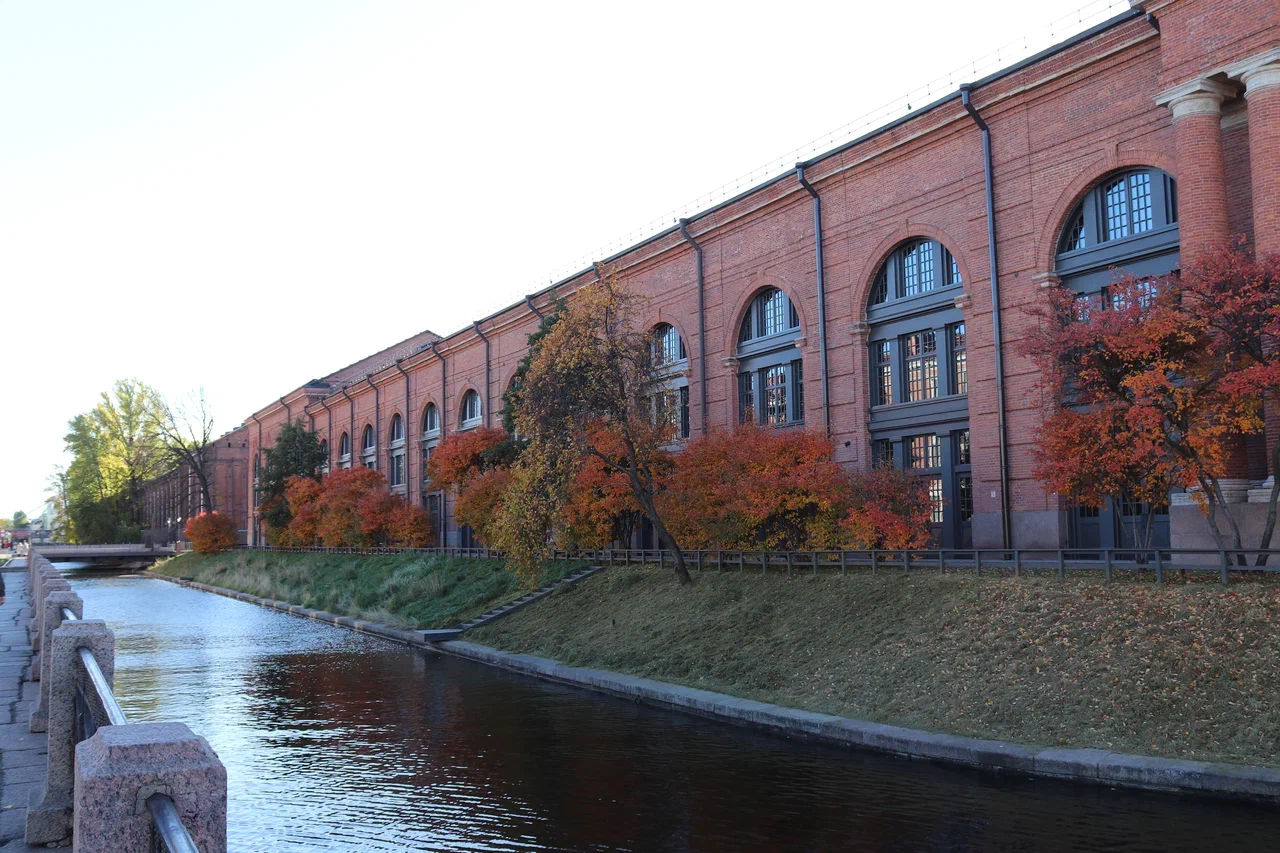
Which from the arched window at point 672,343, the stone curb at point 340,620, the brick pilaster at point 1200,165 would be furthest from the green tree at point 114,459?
the brick pilaster at point 1200,165

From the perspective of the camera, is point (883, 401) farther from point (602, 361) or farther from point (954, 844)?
point (954, 844)

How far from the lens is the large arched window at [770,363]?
35.4 meters

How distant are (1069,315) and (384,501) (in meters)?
47.1

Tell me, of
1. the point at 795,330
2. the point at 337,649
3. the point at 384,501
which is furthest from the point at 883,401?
the point at 384,501

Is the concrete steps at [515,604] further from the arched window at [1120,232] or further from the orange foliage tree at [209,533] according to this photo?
the orange foliage tree at [209,533]

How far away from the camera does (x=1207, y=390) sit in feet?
61.7

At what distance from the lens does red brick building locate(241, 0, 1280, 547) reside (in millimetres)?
21922

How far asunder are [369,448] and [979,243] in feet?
182

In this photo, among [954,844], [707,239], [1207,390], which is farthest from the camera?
[707,239]

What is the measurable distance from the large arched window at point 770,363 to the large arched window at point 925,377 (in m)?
3.60

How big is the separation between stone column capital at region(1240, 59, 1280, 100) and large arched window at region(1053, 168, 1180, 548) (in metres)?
Result: 3.23

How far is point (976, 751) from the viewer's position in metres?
14.1

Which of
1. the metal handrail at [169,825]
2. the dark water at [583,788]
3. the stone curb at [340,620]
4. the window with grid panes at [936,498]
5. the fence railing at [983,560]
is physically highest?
the window with grid panes at [936,498]

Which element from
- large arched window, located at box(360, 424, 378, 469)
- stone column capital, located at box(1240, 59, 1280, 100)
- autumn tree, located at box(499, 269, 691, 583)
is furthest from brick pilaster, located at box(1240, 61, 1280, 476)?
large arched window, located at box(360, 424, 378, 469)
